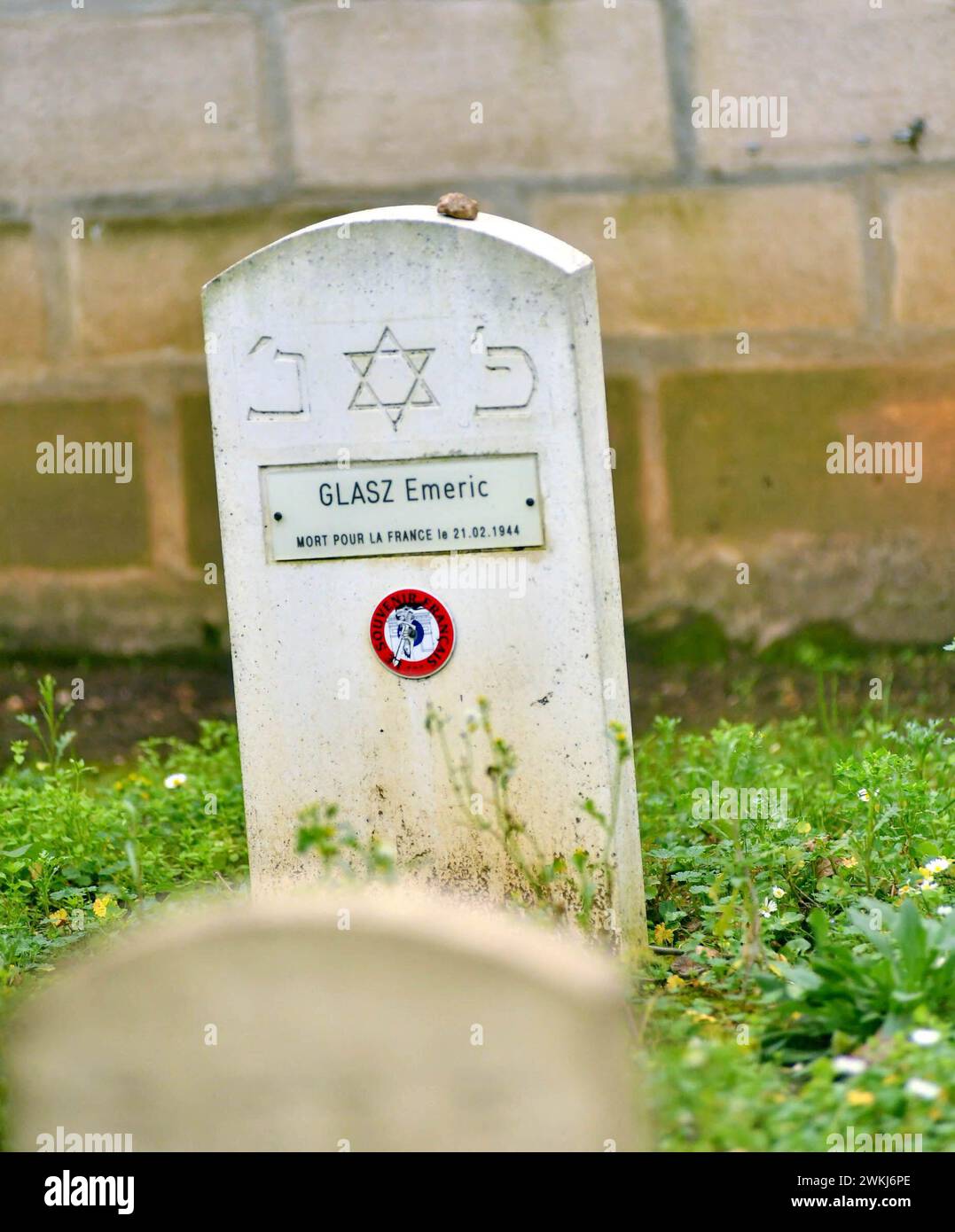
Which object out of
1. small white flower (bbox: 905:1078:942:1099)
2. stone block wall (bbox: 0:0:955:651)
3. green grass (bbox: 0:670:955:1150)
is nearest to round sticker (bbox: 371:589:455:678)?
green grass (bbox: 0:670:955:1150)

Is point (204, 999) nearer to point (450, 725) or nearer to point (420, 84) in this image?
point (450, 725)

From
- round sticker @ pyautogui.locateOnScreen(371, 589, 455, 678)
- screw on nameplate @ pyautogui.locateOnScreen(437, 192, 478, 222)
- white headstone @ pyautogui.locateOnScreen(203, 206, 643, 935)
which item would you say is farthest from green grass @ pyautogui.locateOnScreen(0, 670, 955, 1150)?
screw on nameplate @ pyautogui.locateOnScreen(437, 192, 478, 222)

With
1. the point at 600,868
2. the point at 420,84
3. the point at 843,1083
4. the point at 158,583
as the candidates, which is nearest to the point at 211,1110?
the point at 843,1083

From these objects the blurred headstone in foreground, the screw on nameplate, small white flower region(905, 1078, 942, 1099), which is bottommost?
small white flower region(905, 1078, 942, 1099)

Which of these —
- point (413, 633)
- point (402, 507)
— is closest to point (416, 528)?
point (402, 507)

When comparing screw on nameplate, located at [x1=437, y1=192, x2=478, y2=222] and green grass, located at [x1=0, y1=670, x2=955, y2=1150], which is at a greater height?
screw on nameplate, located at [x1=437, y1=192, x2=478, y2=222]

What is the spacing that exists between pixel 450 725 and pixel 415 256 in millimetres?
934

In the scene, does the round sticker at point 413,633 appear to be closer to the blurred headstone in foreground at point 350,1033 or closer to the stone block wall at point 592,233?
the blurred headstone in foreground at point 350,1033

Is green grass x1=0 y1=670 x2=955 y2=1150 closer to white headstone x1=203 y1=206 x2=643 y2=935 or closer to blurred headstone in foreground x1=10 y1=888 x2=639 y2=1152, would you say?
white headstone x1=203 y1=206 x2=643 y2=935

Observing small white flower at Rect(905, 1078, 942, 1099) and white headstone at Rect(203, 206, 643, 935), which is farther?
white headstone at Rect(203, 206, 643, 935)

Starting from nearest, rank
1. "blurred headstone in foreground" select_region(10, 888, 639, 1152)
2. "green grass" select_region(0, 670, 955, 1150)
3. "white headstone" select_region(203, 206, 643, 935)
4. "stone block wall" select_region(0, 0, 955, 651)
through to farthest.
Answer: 1. "blurred headstone in foreground" select_region(10, 888, 639, 1152)
2. "green grass" select_region(0, 670, 955, 1150)
3. "white headstone" select_region(203, 206, 643, 935)
4. "stone block wall" select_region(0, 0, 955, 651)

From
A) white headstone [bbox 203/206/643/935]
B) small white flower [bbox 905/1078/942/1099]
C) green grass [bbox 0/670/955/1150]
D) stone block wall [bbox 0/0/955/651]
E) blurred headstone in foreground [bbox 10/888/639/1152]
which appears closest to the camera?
blurred headstone in foreground [bbox 10/888/639/1152]

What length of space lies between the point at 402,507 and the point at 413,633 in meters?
0.25

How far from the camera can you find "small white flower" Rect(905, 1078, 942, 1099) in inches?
84.0
